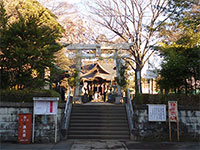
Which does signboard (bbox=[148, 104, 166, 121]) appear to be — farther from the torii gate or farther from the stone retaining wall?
the torii gate

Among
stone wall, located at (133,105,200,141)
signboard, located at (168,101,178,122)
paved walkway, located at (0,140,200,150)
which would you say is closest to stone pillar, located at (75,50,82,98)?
stone wall, located at (133,105,200,141)

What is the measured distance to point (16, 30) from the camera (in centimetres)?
965

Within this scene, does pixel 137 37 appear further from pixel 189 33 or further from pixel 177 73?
pixel 177 73

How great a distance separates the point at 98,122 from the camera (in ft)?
34.4

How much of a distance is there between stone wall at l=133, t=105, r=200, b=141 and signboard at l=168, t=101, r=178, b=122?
1.71ft

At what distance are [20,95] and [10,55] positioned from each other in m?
2.16

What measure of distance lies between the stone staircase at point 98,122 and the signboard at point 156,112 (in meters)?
1.55

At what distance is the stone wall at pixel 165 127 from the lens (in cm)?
927

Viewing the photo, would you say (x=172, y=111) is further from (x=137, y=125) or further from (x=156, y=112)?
(x=137, y=125)

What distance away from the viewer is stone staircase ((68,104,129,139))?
378 inches

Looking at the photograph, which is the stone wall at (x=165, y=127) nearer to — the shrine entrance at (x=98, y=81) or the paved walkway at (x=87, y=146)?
the paved walkway at (x=87, y=146)

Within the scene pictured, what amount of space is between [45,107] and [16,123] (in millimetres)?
1452

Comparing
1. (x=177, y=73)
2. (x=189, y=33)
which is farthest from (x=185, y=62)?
(x=189, y=33)

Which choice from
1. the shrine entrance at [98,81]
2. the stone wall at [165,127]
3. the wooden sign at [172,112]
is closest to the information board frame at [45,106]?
the stone wall at [165,127]
